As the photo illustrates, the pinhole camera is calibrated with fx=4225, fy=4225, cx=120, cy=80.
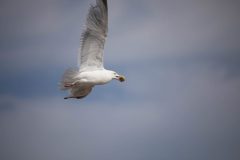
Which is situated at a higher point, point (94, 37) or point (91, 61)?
point (94, 37)

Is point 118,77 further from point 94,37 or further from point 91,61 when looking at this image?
point 94,37

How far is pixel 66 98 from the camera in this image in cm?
A: 8675

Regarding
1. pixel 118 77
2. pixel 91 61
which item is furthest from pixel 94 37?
pixel 118 77

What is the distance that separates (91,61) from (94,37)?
1.68 ft

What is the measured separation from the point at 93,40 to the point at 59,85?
116 centimetres

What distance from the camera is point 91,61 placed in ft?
285

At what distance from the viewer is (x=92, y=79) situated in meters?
86.6

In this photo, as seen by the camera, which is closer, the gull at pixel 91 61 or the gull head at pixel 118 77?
the gull at pixel 91 61

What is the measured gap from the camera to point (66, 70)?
284ft

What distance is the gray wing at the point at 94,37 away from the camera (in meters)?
86.6

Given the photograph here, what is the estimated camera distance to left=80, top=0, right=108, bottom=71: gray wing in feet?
284

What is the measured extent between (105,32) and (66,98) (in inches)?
62.0

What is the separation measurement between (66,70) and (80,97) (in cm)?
67

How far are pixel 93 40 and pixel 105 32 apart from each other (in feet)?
0.99
